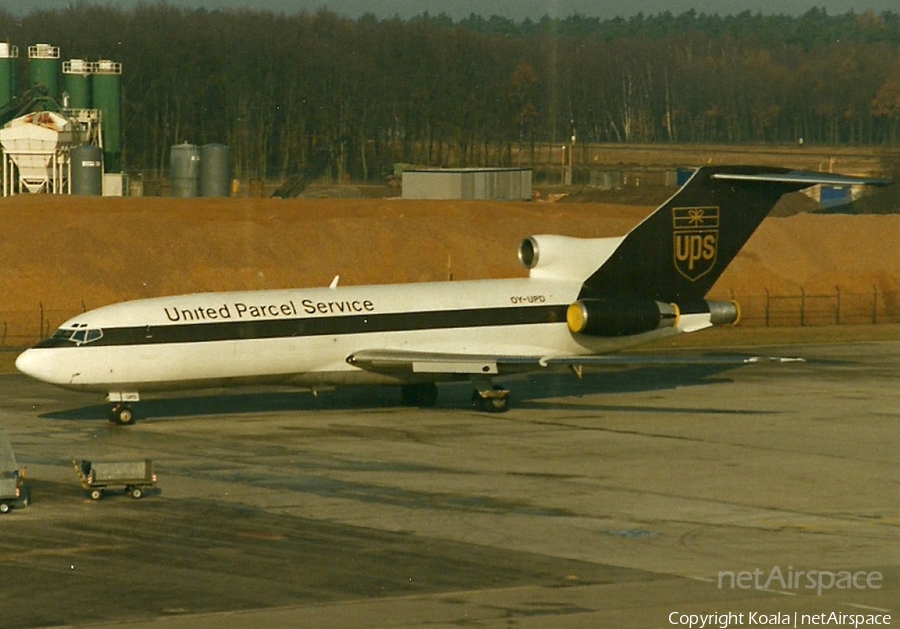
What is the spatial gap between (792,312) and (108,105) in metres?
46.1

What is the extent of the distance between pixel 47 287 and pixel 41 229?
5205 mm

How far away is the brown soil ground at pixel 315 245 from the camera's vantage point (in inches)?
2443

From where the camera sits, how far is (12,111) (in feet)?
283

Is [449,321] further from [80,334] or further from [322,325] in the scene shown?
[80,334]

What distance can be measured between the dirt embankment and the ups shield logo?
85.4 ft

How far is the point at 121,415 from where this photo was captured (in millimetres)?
34219

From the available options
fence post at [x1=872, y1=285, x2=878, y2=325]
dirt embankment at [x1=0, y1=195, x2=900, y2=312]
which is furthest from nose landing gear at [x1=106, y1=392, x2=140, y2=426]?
fence post at [x1=872, y1=285, x2=878, y2=325]

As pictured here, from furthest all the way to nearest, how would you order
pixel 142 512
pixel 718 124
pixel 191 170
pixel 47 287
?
pixel 718 124 → pixel 191 170 → pixel 47 287 → pixel 142 512

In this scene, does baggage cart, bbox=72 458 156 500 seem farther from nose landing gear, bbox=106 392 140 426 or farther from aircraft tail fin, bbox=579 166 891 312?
aircraft tail fin, bbox=579 166 891 312

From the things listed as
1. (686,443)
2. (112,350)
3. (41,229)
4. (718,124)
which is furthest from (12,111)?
(686,443)

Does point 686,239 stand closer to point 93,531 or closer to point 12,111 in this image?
point 93,531

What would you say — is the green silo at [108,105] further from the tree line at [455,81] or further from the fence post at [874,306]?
the fence post at [874,306]

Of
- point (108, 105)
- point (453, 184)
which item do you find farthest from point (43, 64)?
point (453, 184)

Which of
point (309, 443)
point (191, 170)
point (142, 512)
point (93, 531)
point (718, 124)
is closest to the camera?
point (93, 531)
